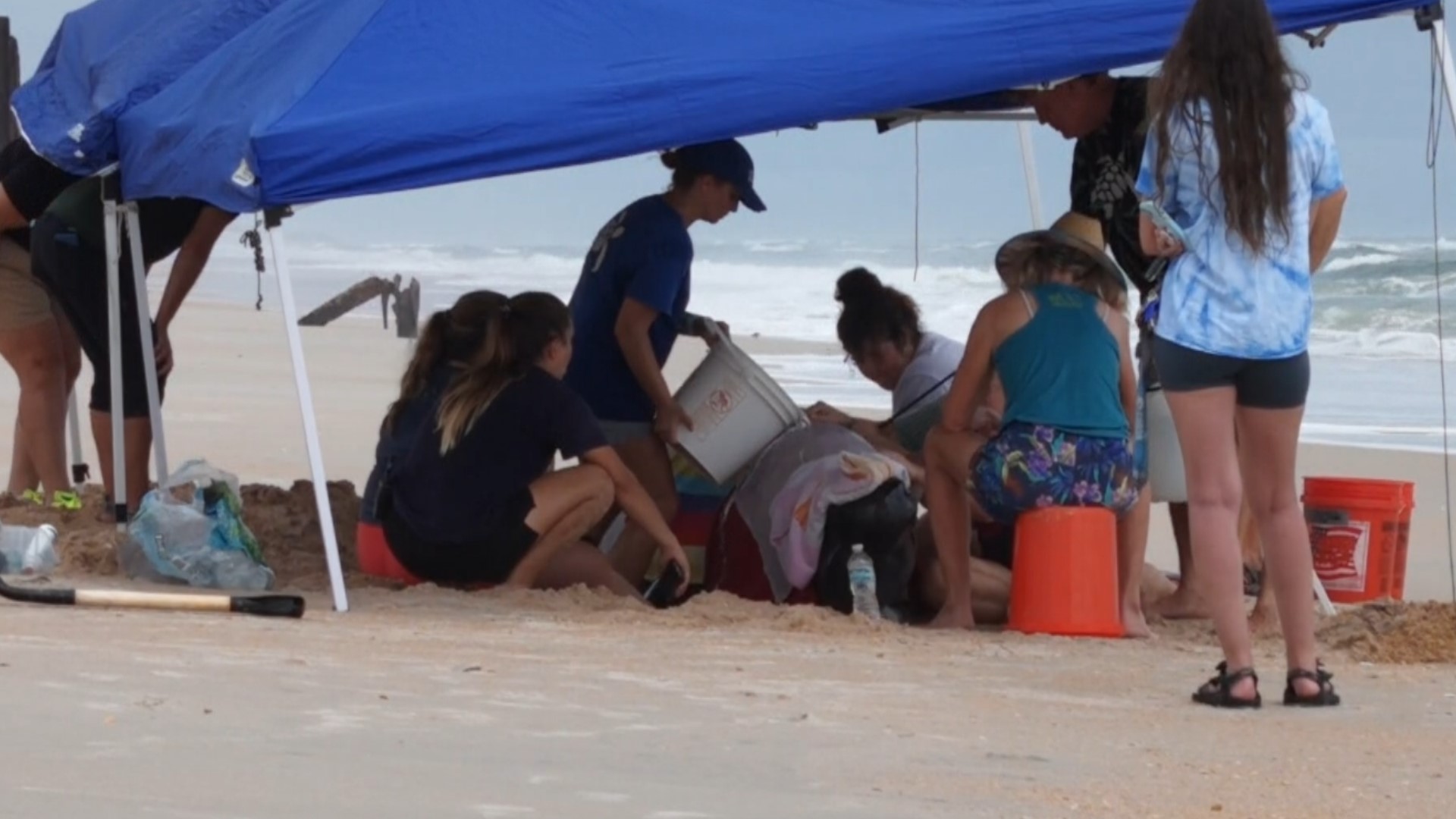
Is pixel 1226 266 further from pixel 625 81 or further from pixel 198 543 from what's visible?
pixel 198 543

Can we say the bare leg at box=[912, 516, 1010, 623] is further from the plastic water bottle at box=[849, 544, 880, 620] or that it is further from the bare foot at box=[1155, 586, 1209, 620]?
the bare foot at box=[1155, 586, 1209, 620]

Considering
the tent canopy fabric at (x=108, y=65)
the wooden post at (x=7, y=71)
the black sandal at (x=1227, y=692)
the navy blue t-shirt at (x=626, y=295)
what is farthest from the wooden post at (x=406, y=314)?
the black sandal at (x=1227, y=692)

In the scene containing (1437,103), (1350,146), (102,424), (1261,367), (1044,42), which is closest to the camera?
(1261,367)

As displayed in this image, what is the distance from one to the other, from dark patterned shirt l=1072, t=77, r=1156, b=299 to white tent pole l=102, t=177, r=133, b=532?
2.68 meters

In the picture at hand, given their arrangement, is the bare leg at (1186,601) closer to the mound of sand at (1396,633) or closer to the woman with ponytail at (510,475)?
the mound of sand at (1396,633)

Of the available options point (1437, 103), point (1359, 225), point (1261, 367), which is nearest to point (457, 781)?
point (1261, 367)

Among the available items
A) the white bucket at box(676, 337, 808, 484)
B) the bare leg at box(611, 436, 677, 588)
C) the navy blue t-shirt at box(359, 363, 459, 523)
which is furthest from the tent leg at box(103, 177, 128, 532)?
the white bucket at box(676, 337, 808, 484)

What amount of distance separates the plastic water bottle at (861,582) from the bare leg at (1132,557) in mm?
604

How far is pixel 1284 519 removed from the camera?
4.69m

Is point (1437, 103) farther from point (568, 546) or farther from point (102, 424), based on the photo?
point (102, 424)

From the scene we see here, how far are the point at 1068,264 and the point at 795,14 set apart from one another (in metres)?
0.89

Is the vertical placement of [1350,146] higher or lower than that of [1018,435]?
higher

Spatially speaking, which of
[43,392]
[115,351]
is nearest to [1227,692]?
[115,351]

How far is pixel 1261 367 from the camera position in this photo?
180 inches
